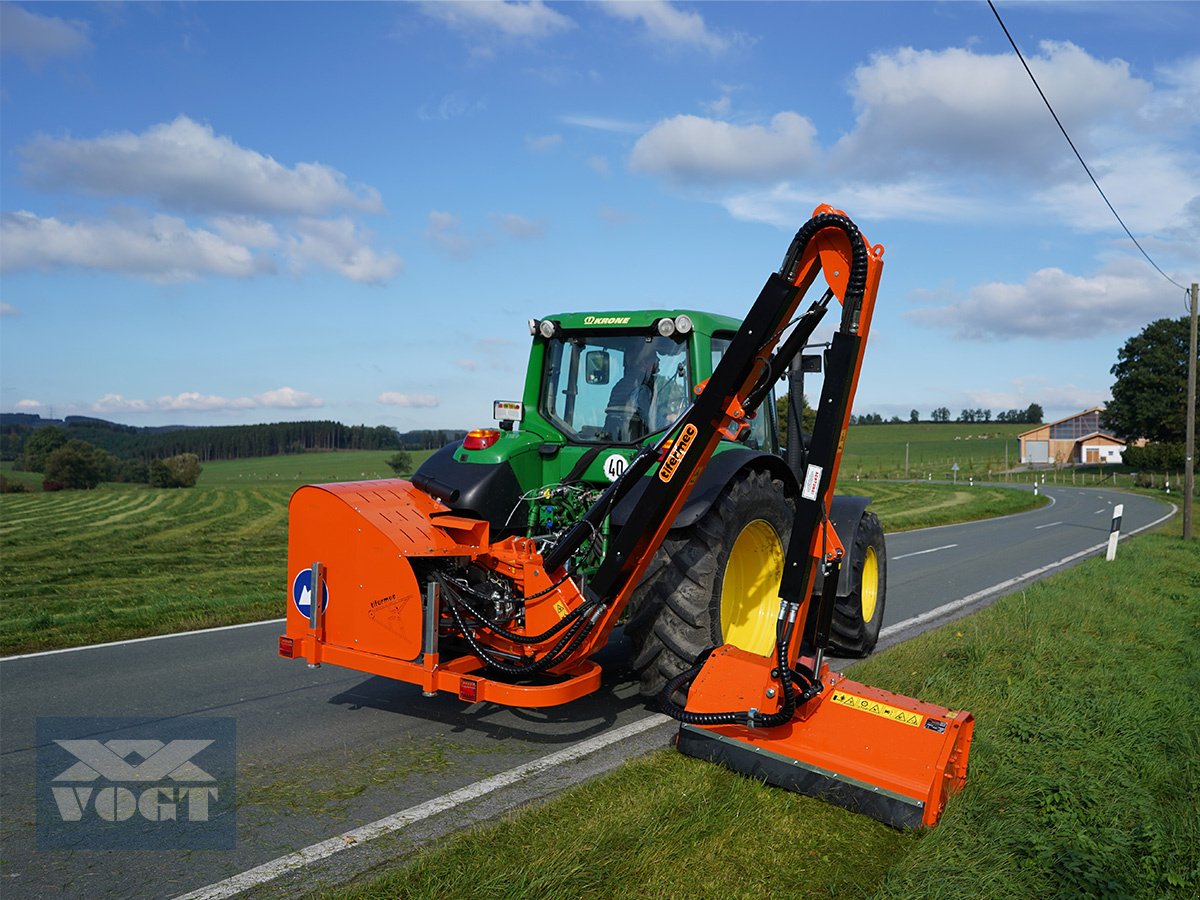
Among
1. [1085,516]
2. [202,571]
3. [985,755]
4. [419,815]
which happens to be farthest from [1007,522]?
[419,815]

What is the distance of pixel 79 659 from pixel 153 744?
102 inches

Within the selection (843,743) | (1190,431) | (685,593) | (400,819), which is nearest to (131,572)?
(685,593)

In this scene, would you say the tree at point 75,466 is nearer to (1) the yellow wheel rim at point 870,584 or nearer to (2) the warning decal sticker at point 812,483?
(1) the yellow wheel rim at point 870,584

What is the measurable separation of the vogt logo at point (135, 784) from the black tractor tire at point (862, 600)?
15.4 ft

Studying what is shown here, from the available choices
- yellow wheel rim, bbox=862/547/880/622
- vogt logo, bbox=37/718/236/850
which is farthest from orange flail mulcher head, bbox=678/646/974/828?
yellow wheel rim, bbox=862/547/880/622

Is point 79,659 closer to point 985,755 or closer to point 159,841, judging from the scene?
point 159,841

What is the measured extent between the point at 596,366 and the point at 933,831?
372 cm

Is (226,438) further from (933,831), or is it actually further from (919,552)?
(933,831)

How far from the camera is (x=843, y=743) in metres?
4.39

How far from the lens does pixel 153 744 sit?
16.5 feet

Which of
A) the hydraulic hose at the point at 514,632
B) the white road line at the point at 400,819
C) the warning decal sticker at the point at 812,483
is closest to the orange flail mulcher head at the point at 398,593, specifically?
the hydraulic hose at the point at 514,632

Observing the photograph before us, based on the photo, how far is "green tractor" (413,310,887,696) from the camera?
5340mm

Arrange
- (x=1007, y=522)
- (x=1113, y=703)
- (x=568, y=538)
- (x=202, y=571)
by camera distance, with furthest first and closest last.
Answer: (x=1007, y=522), (x=202, y=571), (x=1113, y=703), (x=568, y=538)

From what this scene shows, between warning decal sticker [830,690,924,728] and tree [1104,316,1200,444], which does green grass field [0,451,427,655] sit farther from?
tree [1104,316,1200,444]
